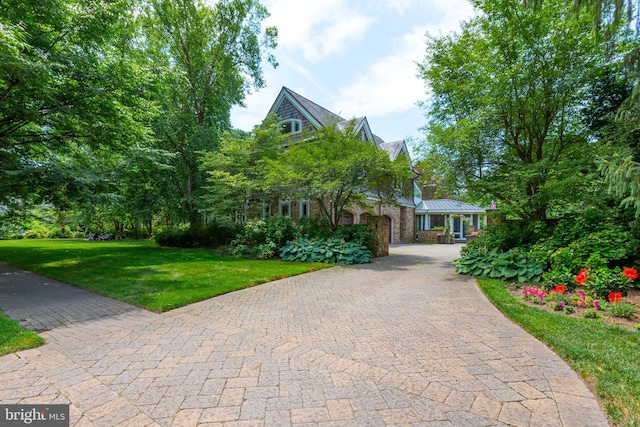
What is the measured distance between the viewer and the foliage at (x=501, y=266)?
6.98 m

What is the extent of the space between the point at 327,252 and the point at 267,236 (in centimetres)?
304

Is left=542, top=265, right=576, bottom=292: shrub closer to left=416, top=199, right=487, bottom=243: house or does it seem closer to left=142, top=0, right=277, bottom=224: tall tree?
left=142, top=0, right=277, bottom=224: tall tree

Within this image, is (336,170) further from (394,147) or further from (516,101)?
(394,147)

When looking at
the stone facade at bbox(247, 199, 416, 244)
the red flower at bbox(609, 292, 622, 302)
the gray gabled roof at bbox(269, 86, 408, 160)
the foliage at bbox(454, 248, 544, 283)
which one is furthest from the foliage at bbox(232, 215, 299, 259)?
the red flower at bbox(609, 292, 622, 302)

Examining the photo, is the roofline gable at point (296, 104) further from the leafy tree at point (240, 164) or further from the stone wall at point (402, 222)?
the stone wall at point (402, 222)

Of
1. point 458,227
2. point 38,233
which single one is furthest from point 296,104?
point 38,233

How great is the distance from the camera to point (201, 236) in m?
16.6

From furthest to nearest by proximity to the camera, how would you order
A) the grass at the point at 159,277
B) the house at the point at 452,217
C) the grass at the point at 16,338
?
the house at the point at 452,217, the grass at the point at 159,277, the grass at the point at 16,338

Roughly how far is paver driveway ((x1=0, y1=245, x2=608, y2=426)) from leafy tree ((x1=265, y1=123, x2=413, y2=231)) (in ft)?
20.9

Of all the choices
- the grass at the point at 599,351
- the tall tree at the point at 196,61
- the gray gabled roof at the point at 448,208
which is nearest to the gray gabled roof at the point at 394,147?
the gray gabled roof at the point at 448,208

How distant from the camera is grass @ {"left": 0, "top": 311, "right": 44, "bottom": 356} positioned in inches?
134

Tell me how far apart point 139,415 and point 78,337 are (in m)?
2.36

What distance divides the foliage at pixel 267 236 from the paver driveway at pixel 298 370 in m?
6.72

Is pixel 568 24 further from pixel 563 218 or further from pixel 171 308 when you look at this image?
pixel 171 308
